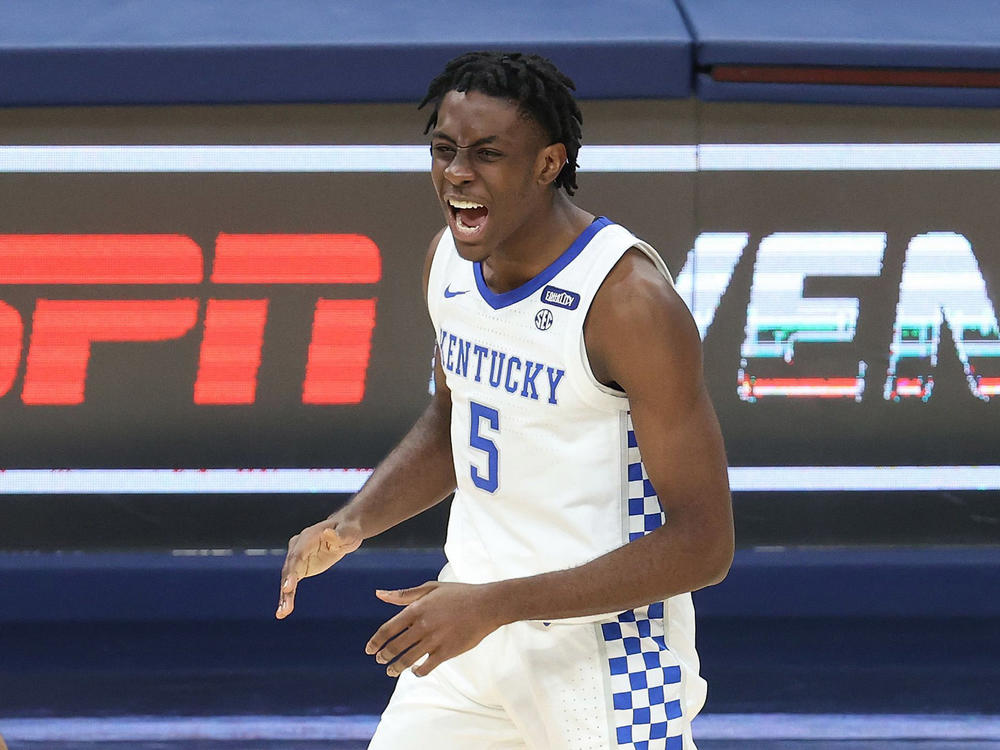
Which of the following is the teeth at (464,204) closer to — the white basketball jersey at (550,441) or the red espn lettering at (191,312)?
the white basketball jersey at (550,441)

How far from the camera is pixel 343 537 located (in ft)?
7.37

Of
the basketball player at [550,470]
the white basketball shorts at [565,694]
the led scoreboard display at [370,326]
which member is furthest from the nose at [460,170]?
the led scoreboard display at [370,326]

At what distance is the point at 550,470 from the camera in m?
2.07

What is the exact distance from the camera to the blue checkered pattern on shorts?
207 cm

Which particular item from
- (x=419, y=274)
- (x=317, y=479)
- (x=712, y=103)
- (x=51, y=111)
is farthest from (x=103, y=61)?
(x=712, y=103)

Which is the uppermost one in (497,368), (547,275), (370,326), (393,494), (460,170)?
(370,326)

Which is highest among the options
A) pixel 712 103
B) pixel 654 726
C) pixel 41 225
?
pixel 712 103

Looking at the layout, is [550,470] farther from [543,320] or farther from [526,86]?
[526,86]

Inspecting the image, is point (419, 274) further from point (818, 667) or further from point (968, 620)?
point (968, 620)

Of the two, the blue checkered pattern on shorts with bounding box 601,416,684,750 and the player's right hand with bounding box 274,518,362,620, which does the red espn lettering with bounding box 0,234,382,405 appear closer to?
the player's right hand with bounding box 274,518,362,620

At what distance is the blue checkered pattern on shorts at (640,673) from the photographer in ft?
6.80

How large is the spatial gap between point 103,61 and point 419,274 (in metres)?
0.98

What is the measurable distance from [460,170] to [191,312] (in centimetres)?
206


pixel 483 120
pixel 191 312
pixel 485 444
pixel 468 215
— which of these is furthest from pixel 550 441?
pixel 191 312
